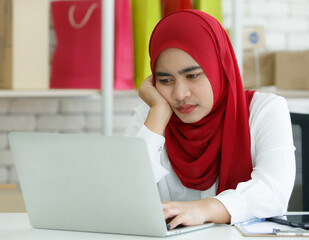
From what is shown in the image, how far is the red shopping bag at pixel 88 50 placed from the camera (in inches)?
88.7

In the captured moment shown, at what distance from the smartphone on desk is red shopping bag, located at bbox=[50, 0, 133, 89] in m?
1.24

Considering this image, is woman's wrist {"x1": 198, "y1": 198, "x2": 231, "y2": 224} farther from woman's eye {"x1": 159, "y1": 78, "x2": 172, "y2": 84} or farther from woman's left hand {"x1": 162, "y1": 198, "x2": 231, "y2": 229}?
woman's eye {"x1": 159, "y1": 78, "x2": 172, "y2": 84}

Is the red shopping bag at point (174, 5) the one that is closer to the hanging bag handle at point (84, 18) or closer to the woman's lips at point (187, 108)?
the hanging bag handle at point (84, 18)

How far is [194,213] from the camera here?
1.05m

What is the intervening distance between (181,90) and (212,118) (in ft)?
0.56

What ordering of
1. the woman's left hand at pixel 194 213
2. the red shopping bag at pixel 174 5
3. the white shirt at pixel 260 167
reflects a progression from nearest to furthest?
the woman's left hand at pixel 194 213 < the white shirt at pixel 260 167 < the red shopping bag at pixel 174 5

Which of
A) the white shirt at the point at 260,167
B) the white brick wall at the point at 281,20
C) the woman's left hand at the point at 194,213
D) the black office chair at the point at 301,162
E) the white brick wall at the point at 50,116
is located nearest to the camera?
the woman's left hand at the point at 194,213

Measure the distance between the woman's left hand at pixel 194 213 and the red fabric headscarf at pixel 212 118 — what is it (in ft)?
1.09

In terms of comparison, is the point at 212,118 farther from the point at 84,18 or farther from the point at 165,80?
the point at 84,18

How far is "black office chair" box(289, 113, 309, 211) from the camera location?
5.45 feet

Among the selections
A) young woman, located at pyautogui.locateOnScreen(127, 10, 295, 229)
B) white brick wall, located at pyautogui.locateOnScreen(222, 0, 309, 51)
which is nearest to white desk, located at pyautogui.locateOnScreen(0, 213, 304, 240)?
young woman, located at pyautogui.locateOnScreen(127, 10, 295, 229)

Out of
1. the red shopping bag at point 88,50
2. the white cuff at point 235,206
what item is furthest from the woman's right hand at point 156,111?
the red shopping bag at point 88,50

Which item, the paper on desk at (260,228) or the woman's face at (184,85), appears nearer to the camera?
the paper on desk at (260,228)

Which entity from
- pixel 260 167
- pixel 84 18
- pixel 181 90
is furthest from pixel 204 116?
pixel 84 18
